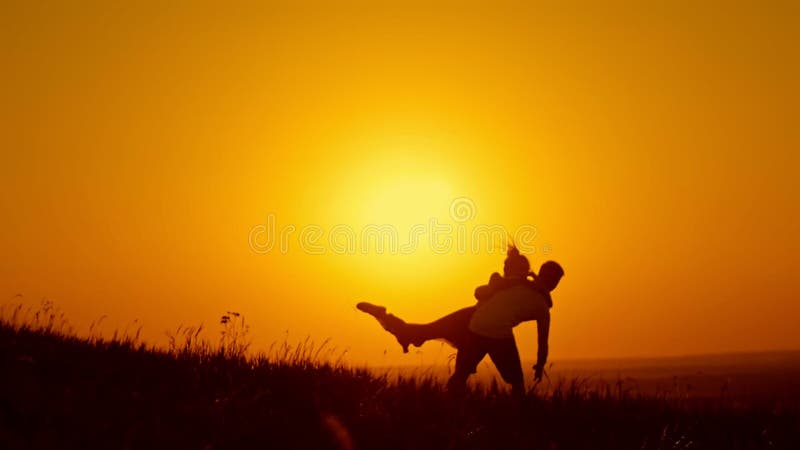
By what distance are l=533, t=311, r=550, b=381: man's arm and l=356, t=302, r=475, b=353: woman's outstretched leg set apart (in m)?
0.95

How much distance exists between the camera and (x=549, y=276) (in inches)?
439

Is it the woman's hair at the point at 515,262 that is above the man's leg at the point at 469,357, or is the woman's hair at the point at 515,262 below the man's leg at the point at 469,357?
above

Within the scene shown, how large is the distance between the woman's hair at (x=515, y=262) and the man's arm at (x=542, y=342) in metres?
0.61

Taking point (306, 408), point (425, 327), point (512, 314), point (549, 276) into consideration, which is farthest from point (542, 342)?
point (306, 408)

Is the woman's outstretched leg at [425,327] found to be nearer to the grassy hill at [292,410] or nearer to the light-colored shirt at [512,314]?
the light-colored shirt at [512,314]

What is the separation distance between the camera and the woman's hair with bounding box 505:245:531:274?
11.2 m

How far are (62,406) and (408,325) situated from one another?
19.8 feet

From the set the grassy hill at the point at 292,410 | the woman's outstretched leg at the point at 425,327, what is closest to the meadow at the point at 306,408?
the grassy hill at the point at 292,410

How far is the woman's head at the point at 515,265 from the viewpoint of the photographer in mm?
11159

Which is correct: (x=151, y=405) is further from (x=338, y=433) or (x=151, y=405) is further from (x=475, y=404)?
(x=475, y=404)

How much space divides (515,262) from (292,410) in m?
4.45

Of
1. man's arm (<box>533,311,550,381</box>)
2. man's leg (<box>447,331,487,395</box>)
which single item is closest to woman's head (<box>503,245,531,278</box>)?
man's arm (<box>533,311,550,381</box>)

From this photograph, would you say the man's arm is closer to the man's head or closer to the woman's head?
the man's head

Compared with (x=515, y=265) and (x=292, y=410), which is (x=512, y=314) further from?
(x=292, y=410)
